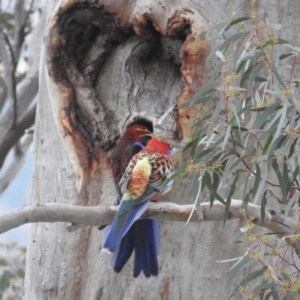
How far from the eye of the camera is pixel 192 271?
8.09 feet

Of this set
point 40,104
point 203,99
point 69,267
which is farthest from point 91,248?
point 203,99

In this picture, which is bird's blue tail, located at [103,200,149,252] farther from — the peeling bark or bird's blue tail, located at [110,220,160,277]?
the peeling bark

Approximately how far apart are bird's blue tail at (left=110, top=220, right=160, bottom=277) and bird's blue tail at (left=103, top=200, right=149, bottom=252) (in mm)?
171

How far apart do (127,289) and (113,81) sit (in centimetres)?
68

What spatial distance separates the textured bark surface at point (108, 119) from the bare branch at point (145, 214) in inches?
13.2

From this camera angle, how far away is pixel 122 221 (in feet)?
7.11

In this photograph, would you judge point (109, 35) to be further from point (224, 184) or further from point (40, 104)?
point (224, 184)

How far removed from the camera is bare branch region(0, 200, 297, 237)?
189 centimetres

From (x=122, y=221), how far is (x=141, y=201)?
89 millimetres

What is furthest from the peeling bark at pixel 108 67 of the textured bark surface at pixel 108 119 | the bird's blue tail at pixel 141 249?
the bird's blue tail at pixel 141 249

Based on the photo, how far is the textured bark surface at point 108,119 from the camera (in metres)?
2.47

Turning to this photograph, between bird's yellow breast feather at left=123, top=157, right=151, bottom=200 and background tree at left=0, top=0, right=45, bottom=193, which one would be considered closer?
bird's yellow breast feather at left=123, top=157, right=151, bottom=200

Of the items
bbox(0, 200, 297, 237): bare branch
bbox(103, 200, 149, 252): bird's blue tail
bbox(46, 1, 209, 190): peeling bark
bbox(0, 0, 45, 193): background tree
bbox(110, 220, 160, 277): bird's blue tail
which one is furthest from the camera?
bbox(0, 0, 45, 193): background tree

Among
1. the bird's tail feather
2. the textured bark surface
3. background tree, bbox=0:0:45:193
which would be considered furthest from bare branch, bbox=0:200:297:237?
background tree, bbox=0:0:45:193
